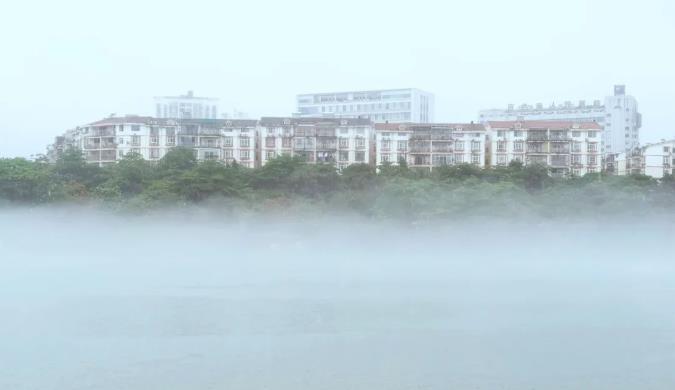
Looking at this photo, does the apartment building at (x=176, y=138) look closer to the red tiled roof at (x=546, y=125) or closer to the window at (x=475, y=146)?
the window at (x=475, y=146)

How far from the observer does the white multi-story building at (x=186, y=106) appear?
98.8 feet

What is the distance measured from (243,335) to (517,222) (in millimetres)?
7492

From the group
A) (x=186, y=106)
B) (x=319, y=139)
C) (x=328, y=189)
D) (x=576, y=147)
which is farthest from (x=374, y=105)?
(x=328, y=189)

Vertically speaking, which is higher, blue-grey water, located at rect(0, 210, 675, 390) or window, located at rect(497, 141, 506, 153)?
window, located at rect(497, 141, 506, 153)

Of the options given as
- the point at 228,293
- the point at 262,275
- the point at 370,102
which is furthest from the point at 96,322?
the point at 370,102

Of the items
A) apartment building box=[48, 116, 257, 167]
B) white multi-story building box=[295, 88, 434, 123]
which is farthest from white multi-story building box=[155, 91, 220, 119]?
apartment building box=[48, 116, 257, 167]

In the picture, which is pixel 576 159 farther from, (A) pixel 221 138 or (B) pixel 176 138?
(B) pixel 176 138

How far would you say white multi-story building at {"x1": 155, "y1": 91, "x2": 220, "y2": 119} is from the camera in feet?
98.8

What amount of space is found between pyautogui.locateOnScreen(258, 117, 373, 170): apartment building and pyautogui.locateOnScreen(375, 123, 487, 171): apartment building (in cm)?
47

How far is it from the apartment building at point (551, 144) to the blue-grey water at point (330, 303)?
6398 millimetres

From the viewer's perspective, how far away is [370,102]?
103ft

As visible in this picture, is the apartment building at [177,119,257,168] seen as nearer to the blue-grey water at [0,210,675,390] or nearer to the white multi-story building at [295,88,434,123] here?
the blue-grey water at [0,210,675,390]

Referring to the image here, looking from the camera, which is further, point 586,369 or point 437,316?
point 437,316

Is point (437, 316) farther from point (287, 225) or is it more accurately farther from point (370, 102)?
point (370, 102)
